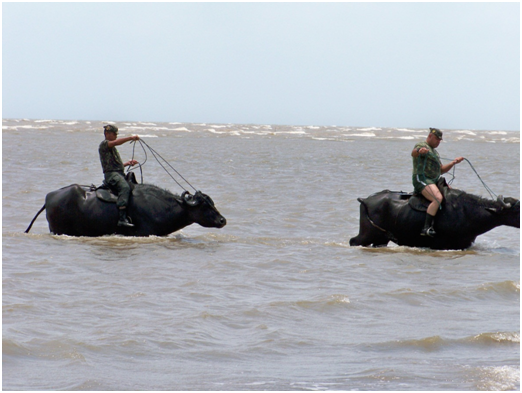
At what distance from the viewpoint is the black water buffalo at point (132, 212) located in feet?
40.7

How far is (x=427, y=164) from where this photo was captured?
1178 cm

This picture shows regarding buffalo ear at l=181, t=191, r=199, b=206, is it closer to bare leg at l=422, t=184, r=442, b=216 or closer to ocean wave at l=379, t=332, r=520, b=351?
bare leg at l=422, t=184, r=442, b=216

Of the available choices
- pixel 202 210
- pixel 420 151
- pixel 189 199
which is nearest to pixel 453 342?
pixel 420 151

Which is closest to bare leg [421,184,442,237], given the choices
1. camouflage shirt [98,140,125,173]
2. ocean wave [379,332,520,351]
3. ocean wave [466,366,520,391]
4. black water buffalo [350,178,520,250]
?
black water buffalo [350,178,520,250]

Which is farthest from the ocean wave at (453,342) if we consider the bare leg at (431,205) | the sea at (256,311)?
the bare leg at (431,205)

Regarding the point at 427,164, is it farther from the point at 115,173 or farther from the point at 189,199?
the point at 115,173

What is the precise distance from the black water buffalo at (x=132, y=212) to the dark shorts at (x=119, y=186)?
14 cm

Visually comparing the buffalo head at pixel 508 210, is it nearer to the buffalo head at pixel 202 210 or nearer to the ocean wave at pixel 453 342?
the buffalo head at pixel 202 210

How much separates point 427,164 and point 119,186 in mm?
4799

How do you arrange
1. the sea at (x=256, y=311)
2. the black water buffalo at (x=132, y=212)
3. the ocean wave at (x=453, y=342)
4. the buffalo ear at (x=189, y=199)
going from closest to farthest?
the sea at (x=256, y=311)
the ocean wave at (x=453, y=342)
the black water buffalo at (x=132, y=212)
the buffalo ear at (x=189, y=199)

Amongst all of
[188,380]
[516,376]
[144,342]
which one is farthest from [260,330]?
[516,376]

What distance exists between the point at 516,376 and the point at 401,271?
14.9ft

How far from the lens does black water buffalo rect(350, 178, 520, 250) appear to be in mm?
11836

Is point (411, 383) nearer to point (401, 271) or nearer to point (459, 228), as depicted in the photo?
point (401, 271)
